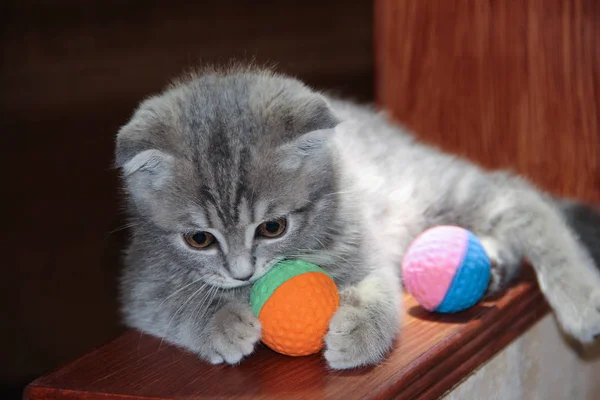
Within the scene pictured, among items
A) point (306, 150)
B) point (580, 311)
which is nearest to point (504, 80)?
point (580, 311)

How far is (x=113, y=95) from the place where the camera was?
3.82m

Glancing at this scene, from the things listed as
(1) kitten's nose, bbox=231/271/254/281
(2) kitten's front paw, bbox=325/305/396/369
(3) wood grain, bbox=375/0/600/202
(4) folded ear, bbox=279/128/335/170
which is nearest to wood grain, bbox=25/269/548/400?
(2) kitten's front paw, bbox=325/305/396/369

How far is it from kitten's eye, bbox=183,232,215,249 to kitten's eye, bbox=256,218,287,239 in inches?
3.7

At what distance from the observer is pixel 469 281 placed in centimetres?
145

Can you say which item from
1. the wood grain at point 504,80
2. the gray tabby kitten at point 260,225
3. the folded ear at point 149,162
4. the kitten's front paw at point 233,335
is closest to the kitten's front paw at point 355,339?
the gray tabby kitten at point 260,225

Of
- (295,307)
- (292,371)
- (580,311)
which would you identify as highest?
(295,307)

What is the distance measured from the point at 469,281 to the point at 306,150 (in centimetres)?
43

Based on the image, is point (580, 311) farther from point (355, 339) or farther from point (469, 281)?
point (355, 339)

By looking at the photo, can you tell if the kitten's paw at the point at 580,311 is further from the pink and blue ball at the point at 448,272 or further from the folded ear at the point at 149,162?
the folded ear at the point at 149,162

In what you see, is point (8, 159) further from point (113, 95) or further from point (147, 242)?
point (147, 242)

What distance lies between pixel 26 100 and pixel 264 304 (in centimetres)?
311

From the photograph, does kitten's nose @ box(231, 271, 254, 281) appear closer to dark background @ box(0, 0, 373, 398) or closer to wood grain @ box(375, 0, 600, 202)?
wood grain @ box(375, 0, 600, 202)

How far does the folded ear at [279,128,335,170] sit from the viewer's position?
1318 mm

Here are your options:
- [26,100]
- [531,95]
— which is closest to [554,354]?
[531,95]
